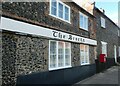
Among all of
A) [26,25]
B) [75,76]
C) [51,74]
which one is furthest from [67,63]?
[26,25]

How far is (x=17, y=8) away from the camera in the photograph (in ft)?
25.0

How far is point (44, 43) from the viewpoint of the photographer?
929cm

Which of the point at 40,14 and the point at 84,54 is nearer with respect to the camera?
the point at 40,14

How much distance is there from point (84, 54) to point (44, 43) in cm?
605

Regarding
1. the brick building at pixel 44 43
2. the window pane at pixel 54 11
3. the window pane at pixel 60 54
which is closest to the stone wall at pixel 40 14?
the brick building at pixel 44 43

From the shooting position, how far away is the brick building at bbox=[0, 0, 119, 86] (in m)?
7.18

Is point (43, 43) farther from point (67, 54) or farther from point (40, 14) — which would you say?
point (67, 54)

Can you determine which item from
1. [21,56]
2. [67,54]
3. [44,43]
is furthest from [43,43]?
[67,54]

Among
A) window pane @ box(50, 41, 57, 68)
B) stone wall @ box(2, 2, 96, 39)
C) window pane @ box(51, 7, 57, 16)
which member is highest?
window pane @ box(51, 7, 57, 16)

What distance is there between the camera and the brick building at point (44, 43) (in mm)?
7184

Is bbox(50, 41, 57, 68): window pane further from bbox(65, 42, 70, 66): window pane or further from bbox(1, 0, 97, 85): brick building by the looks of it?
bbox(65, 42, 70, 66): window pane

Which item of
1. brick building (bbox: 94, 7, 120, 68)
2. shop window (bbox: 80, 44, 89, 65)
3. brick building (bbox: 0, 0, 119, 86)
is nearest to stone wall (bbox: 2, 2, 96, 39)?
brick building (bbox: 0, 0, 119, 86)

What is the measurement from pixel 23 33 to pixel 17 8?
1.05m

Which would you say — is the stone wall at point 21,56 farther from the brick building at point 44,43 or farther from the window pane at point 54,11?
the window pane at point 54,11
